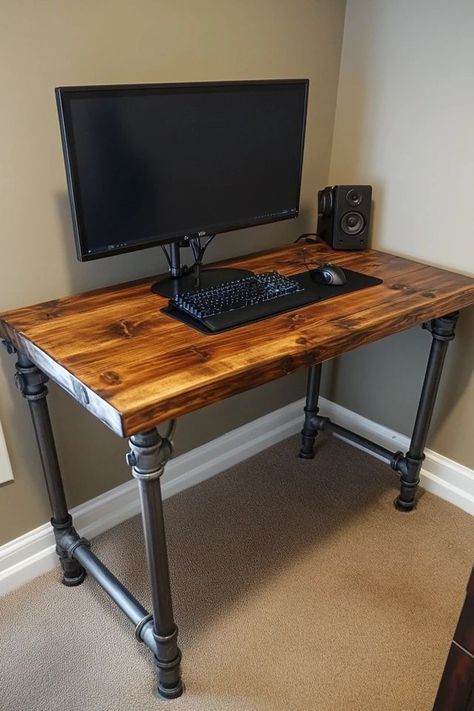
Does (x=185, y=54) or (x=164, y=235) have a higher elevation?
(x=185, y=54)

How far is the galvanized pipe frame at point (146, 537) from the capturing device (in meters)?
1.17

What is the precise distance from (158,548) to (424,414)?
103 centimetres

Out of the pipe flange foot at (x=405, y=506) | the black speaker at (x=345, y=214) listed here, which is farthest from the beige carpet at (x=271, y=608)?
the black speaker at (x=345, y=214)

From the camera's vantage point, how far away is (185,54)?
1.60 metres

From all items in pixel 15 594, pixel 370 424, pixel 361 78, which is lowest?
pixel 15 594

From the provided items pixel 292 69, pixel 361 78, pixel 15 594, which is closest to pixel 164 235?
pixel 292 69

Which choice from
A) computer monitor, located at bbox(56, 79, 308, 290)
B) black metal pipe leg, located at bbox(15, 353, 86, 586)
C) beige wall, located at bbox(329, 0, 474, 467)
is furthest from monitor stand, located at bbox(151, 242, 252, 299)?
beige wall, located at bbox(329, 0, 474, 467)

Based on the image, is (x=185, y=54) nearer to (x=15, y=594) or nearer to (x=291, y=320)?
(x=291, y=320)

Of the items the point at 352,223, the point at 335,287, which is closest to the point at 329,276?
the point at 335,287

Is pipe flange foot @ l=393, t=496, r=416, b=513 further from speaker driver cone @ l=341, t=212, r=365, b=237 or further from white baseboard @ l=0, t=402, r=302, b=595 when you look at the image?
speaker driver cone @ l=341, t=212, r=365, b=237

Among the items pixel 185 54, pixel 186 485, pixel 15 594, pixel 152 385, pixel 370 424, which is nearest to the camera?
pixel 152 385

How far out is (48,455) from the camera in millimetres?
1566

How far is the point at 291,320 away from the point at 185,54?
0.82m

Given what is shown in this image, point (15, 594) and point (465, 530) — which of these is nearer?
point (15, 594)
